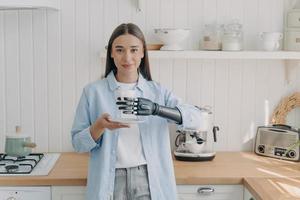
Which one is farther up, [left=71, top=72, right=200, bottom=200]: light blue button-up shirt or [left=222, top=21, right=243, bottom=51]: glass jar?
[left=222, top=21, right=243, bottom=51]: glass jar

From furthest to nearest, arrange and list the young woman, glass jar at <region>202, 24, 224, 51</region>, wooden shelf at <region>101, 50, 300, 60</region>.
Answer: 1. glass jar at <region>202, 24, 224, 51</region>
2. wooden shelf at <region>101, 50, 300, 60</region>
3. the young woman

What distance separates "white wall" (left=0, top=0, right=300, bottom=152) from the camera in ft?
8.65

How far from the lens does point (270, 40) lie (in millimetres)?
2545

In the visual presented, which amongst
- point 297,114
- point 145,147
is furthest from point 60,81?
point 297,114

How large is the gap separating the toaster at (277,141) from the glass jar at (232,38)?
455 millimetres

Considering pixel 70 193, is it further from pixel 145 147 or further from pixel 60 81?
pixel 60 81

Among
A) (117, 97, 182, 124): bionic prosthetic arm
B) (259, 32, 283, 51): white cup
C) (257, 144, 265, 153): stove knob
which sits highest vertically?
(259, 32, 283, 51): white cup

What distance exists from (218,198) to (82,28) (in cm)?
111

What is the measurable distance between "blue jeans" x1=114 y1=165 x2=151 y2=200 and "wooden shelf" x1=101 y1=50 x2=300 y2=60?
0.69 metres

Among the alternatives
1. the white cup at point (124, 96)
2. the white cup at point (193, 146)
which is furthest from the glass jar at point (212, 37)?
the white cup at point (124, 96)

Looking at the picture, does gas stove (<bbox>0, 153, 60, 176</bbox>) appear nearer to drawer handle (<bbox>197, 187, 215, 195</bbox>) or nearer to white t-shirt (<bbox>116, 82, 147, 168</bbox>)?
white t-shirt (<bbox>116, 82, 147, 168</bbox>)

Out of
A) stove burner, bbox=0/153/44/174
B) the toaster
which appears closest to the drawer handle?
the toaster

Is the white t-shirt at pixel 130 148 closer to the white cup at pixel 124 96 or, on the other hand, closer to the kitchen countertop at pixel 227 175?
the white cup at pixel 124 96

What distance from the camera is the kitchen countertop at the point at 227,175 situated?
2047mm
